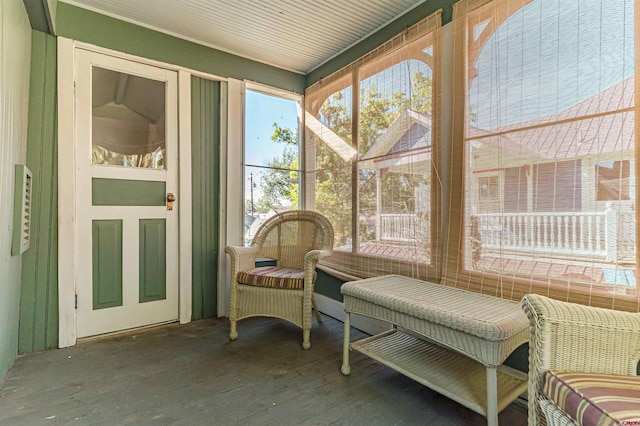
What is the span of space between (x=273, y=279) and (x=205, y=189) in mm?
1085

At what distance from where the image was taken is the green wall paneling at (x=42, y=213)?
207cm

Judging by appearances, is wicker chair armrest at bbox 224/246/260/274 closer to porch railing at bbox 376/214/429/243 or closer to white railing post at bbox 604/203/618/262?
porch railing at bbox 376/214/429/243

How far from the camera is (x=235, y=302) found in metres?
2.35

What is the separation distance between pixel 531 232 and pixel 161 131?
266 cm

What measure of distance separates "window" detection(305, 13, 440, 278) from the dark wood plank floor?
0.75 meters

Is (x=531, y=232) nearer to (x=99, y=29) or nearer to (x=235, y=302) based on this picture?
(x=235, y=302)

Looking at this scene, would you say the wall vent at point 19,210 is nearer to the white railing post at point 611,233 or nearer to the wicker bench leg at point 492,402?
the wicker bench leg at point 492,402

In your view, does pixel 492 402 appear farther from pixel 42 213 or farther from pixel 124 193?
pixel 42 213

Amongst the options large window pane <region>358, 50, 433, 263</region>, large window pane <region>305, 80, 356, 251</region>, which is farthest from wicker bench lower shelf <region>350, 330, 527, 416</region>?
large window pane <region>305, 80, 356, 251</region>

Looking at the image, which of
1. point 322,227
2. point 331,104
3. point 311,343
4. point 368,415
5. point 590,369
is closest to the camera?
point 590,369

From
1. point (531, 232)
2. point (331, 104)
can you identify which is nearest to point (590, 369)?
point (531, 232)

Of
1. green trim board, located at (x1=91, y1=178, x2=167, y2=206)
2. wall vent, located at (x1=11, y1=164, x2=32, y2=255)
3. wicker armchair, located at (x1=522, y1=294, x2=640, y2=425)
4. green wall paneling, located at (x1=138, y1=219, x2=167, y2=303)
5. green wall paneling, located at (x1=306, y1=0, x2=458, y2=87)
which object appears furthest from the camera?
green wall paneling, located at (x1=138, y1=219, x2=167, y2=303)

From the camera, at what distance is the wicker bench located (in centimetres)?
120

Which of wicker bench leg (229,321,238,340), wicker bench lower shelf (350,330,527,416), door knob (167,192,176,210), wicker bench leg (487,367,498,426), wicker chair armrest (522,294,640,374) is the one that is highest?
door knob (167,192,176,210)
